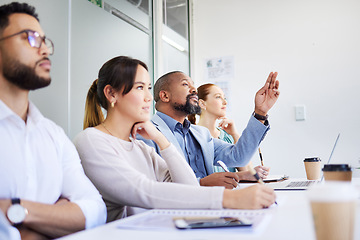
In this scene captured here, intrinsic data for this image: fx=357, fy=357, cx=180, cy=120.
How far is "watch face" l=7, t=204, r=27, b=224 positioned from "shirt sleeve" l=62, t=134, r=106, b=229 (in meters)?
0.18

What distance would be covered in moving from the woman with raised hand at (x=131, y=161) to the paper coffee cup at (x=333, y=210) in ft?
1.33

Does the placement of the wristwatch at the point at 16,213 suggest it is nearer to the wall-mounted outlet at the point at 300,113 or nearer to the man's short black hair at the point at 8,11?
the man's short black hair at the point at 8,11

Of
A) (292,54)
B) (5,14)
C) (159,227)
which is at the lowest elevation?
(159,227)

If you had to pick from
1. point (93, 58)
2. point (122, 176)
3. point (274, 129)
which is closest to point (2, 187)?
point (122, 176)

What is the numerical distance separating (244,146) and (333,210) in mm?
1637

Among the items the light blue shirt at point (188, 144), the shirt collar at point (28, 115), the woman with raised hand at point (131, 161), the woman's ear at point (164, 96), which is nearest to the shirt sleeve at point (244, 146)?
the light blue shirt at point (188, 144)

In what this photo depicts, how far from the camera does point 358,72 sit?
301 cm

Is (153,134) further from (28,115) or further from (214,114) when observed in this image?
(214,114)

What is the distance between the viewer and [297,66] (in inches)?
126

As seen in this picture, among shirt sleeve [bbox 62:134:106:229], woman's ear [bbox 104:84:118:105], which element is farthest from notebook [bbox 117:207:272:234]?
woman's ear [bbox 104:84:118:105]

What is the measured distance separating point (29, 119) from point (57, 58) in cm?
75

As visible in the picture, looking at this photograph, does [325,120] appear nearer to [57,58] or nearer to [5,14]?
[57,58]

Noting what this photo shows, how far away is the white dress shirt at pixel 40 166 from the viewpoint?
3.00ft

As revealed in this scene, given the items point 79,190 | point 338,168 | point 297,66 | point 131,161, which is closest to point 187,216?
point 79,190
